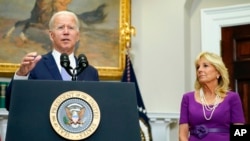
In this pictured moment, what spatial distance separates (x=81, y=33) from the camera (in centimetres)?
462

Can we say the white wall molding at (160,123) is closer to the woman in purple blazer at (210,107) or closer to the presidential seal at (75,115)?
the woman in purple blazer at (210,107)

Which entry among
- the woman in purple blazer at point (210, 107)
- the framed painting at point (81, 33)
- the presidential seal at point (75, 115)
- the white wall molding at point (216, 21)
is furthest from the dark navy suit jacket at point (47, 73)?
the white wall molding at point (216, 21)

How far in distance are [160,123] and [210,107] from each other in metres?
1.51

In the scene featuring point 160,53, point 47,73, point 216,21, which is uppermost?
point 216,21

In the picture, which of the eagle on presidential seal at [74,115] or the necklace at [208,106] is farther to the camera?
the necklace at [208,106]

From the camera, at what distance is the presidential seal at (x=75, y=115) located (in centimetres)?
155

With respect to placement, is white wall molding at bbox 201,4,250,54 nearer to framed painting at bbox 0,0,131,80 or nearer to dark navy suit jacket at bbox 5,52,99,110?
framed painting at bbox 0,0,131,80

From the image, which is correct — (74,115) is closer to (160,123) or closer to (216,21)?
(160,123)

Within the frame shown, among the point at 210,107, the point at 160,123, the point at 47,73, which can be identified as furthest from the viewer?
the point at 160,123

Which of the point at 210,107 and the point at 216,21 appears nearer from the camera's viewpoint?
the point at 210,107

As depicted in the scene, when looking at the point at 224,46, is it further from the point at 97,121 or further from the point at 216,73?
the point at 97,121

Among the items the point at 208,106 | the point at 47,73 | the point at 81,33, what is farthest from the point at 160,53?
the point at 47,73

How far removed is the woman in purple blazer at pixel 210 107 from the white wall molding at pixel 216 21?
4.91 feet

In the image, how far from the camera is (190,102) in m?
3.14
